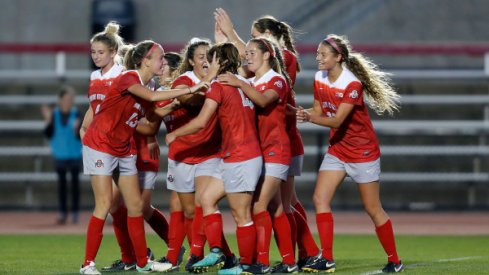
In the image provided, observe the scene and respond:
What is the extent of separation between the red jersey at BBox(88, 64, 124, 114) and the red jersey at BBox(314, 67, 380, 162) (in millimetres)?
1859

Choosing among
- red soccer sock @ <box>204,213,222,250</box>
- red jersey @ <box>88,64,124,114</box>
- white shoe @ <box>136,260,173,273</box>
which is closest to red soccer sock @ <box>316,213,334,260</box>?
red soccer sock @ <box>204,213,222,250</box>

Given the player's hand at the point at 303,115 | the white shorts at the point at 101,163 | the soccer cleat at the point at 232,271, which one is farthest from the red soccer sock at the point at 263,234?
the white shorts at the point at 101,163

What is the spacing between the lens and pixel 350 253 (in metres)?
13.5

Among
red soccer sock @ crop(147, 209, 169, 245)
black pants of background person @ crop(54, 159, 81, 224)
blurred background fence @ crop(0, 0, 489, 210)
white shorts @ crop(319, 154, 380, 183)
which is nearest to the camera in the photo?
white shorts @ crop(319, 154, 380, 183)

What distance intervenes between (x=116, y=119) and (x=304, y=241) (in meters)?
2.11

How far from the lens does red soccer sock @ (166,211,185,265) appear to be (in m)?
11.4

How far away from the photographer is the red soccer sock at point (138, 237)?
11023 mm

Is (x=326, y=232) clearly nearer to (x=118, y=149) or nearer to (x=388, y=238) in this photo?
(x=388, y=238)

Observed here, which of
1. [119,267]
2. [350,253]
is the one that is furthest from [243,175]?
[350,253]

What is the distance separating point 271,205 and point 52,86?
1001cm

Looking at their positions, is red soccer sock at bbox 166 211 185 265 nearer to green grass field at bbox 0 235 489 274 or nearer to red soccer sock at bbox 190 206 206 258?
red soccer sock at bbox 190 206 206 258

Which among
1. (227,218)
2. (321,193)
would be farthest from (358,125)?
(227,218)

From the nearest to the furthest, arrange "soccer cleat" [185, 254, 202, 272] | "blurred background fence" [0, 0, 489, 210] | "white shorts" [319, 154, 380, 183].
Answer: "soccer cleat" [185, 254, 202, 272]
"white shorts" [319, 154, 380, 183]
"blurred background fence" [0, 0, 489, 210]

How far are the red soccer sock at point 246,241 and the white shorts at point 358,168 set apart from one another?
1.04 m
